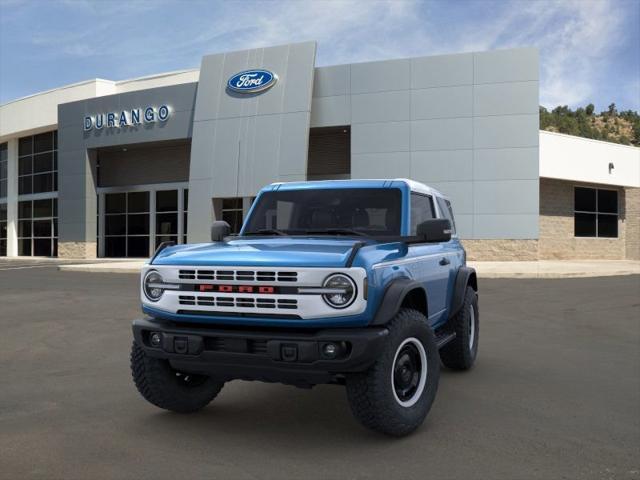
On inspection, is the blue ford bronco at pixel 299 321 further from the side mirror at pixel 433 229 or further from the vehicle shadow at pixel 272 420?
the vehicle shadow at pixel 272 420

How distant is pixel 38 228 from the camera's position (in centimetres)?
4247

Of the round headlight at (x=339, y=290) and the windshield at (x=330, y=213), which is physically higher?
the windshield at (x=330, y=213)

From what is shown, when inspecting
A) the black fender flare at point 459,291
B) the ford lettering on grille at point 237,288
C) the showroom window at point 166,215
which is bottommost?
the black fender flare at point 459,291

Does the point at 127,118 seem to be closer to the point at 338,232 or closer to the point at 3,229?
the point at 3,229

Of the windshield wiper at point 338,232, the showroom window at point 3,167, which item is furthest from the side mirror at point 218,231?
the showroom window at point 3,167

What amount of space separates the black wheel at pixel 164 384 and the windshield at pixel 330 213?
57.8 inches

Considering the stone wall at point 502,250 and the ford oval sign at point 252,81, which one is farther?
the ford oval sign at point 252,81

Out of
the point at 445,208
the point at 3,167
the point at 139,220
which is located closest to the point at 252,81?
the point at 139,220

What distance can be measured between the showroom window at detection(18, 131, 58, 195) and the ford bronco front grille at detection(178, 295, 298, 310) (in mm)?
40218

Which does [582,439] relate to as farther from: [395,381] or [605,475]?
[395,381]

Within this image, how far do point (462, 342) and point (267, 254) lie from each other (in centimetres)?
291

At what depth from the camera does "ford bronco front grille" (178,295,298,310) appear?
3947mm

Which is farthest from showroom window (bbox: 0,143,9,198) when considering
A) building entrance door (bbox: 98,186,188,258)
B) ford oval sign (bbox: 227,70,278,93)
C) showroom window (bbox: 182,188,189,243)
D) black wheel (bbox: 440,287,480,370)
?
black wheel (bbox: 440,287,480,370)

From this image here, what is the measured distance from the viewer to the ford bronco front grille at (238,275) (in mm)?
3969
